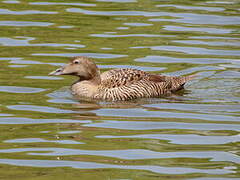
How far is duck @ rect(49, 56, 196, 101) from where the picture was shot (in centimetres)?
1299

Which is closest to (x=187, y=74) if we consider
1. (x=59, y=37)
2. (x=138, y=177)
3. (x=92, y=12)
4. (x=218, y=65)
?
(x=218, y=65)

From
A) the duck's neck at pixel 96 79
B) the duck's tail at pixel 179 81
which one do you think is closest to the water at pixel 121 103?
the duck's tail at pixel 179 81

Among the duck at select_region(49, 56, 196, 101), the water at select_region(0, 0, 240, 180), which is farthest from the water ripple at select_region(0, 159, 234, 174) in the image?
the duck at select_region(49, 56, 196, 101)

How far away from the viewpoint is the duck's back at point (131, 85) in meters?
13.0

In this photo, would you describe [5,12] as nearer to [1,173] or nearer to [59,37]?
[59,37]

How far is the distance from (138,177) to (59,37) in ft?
30.1

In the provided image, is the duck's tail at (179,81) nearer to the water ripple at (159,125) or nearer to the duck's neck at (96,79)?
the duck's neck at (96,79)

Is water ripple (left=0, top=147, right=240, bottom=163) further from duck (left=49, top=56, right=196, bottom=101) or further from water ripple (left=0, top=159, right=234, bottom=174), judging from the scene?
duck (left=49, top=56, right=196, bottom=101)

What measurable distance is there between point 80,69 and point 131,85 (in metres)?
0.92

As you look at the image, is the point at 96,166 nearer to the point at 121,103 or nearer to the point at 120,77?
the point at 121,103

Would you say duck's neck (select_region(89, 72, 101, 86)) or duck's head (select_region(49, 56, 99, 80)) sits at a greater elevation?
duck's head (select_region(49, 56, 99, 80))

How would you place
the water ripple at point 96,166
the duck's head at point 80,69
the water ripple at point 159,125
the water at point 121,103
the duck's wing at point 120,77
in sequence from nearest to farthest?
the water ripple at point 96,166
the water at point 121,103
the water ripple at point 159,125
the duck's wing at point 120,77
the duck's head at point 80,69

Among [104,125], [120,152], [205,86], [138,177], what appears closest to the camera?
[138,177]

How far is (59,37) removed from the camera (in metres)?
17.2
